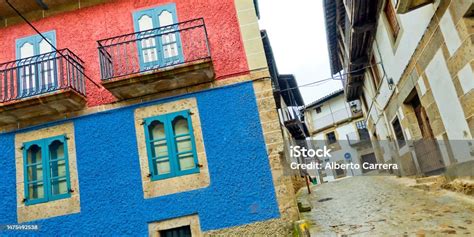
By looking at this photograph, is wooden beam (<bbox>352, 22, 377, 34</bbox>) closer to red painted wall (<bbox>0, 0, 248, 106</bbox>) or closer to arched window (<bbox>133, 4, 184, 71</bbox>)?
red painted wall (<bbox>0, 0, 248, 106</bbox>)

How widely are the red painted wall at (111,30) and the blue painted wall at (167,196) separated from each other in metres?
0.59

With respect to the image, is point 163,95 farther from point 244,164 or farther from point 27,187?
point 27,187

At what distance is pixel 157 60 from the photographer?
768 cm

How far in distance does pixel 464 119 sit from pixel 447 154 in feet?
5.94

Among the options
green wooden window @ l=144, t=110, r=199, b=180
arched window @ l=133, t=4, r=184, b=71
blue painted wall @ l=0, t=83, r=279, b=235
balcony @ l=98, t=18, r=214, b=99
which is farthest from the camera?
arched window @ l=133, t=4, r=184, b=71

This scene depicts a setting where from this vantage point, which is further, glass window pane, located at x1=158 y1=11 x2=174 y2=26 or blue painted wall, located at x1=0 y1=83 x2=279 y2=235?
glass window pane, located at x1=158 y1=11 x2=174 y2=26

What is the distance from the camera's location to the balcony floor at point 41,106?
7.08 m

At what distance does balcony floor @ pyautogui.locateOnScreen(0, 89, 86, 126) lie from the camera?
7.08 m

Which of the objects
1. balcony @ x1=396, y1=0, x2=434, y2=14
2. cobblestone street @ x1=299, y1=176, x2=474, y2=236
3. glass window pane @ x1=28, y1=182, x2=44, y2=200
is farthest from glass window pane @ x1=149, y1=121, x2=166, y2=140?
balcony @ x1=396, y1=0, x2=434, y2=14

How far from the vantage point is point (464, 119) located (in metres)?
6.21

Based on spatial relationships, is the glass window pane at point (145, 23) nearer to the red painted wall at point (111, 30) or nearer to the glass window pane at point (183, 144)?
the red painted wall at point (111, 30)

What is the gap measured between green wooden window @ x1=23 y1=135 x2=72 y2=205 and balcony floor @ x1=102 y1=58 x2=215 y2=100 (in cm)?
173

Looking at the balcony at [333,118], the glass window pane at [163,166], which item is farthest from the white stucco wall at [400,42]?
the balcony at [333,118]

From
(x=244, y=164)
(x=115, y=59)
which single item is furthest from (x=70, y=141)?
(x=244, y=164)
